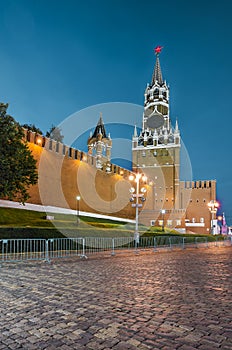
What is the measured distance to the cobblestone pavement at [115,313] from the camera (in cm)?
320

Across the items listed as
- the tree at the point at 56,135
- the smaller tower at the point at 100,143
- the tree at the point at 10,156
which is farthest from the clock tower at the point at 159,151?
the tree at the point at 10,156

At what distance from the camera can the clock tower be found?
66938 millimetres

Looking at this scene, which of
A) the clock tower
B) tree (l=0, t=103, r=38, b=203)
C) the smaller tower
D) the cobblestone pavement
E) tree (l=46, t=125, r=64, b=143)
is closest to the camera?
the cobblestone pavement

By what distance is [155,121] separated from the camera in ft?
260

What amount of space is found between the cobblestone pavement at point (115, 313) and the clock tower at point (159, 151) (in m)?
55.5

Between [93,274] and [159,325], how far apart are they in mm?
4639

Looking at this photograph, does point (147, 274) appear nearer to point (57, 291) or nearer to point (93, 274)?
point (93, 274)

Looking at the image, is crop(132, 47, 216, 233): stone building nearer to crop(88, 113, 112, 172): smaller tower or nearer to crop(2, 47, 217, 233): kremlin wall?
crop(2, 47, 217, 233): kremlin wall

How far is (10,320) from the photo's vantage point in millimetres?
3941

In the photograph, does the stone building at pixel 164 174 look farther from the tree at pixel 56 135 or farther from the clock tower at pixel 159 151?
the tree at pixel 56 135

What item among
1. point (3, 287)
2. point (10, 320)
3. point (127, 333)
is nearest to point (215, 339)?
point (127, 333)

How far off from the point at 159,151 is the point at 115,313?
6955 centimetres

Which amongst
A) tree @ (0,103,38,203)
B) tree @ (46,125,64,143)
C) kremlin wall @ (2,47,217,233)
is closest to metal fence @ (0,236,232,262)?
kremlin wall @ (2,47,217,233)

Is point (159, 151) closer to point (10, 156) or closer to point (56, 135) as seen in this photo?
point (56, 135)
